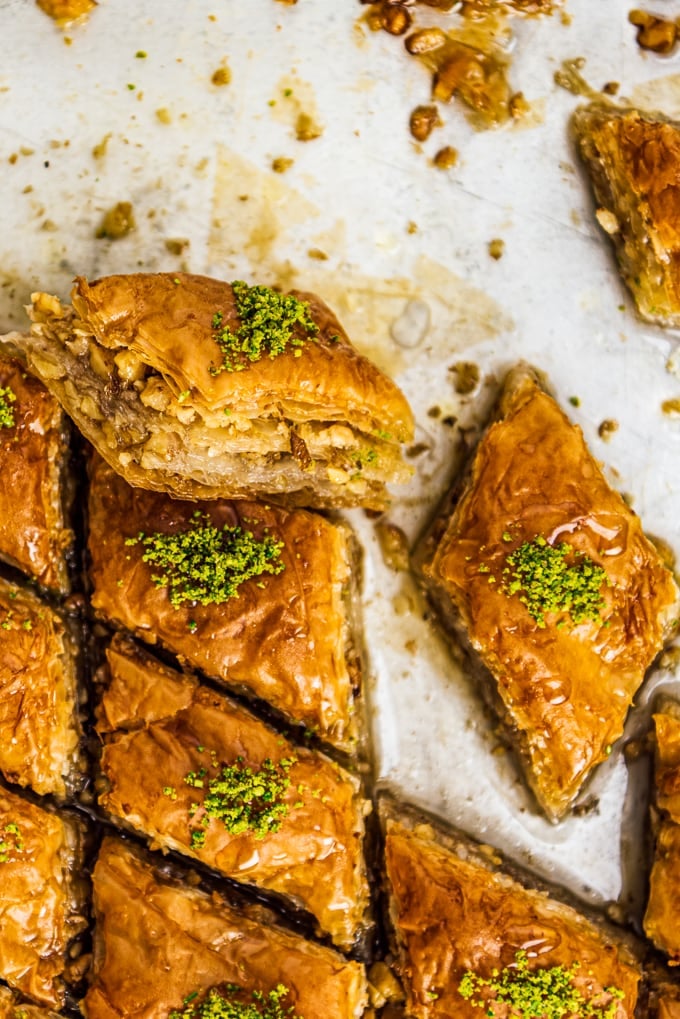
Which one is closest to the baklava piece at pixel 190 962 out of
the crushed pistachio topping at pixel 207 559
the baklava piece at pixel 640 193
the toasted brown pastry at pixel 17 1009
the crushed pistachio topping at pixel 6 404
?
the toasted brown pastry at pixel 17 1009

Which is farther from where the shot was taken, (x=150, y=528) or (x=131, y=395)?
(x=150, y=528)

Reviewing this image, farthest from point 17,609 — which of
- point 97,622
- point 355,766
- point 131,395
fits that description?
point 355,766

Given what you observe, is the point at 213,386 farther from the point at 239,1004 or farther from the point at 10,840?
the point at 239,1004

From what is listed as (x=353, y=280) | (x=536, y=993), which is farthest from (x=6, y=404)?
(x=536, y=993)

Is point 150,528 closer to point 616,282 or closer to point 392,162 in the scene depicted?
point 392,162

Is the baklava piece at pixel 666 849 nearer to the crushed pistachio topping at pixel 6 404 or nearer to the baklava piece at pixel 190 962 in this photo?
the baklava piece at pixel 190 962

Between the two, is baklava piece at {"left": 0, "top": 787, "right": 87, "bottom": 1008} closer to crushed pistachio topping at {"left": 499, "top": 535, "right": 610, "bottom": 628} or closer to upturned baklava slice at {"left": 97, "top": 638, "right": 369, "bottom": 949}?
upturned baklava slice at {"left": 97, "top": 638, "right": 369, "bottom": 949}

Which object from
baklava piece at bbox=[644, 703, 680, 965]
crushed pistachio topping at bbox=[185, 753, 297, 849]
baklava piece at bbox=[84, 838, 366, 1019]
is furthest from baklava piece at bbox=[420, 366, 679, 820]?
baklava piece at bbox=[84, 838, 366, 1019]
